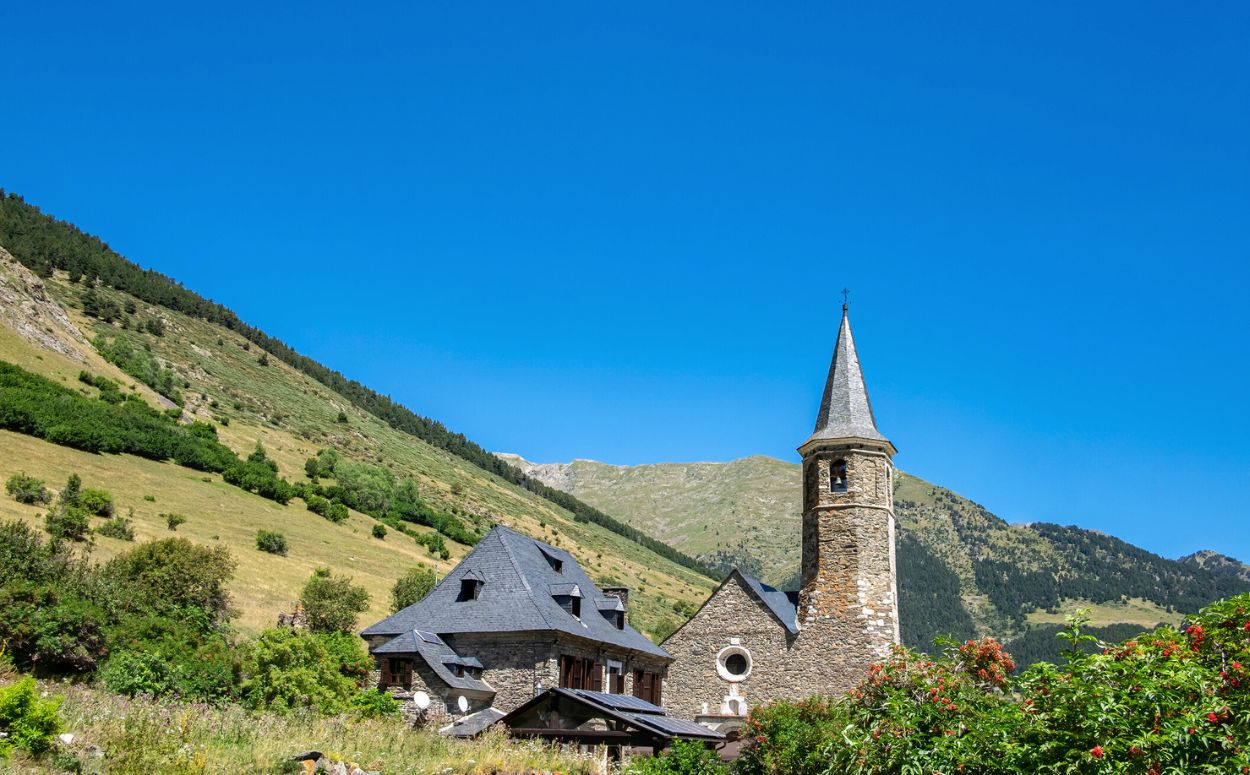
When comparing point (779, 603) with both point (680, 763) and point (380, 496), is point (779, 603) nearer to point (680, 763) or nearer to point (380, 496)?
point (680, 763)

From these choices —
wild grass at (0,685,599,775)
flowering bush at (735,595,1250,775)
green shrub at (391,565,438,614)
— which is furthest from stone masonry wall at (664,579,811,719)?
flowering bush at (735,595,1250,775)

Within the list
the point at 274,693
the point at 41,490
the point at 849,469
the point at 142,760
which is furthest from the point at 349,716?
the point at 41,490

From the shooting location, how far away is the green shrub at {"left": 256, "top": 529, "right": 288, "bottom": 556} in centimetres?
5391

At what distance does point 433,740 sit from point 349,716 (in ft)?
17.2

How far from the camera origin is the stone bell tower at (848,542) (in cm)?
3656

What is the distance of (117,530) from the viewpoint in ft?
146

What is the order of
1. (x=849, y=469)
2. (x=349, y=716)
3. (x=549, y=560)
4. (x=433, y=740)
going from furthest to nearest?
(x=549, y=560), (x=849, y=469), (x=349, y=716), (x=433, y=740)

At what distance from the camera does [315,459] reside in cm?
8588

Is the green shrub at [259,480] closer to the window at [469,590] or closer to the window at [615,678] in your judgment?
the window at [469,590]

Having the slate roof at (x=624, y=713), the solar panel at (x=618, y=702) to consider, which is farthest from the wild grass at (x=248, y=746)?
the solar panel at (x=618, y=702)

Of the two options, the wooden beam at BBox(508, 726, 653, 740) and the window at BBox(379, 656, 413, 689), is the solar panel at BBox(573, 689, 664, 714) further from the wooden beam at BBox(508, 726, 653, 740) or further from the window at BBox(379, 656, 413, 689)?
the window at BBox(379, 656, 413, 689)

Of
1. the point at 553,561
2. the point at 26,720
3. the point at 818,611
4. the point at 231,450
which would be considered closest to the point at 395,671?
the point at 553,561

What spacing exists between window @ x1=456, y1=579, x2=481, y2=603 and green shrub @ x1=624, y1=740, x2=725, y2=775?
1483 cm

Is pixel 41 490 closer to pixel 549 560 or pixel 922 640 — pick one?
pixel 549 560
